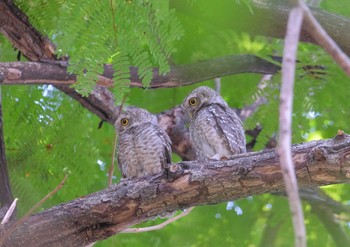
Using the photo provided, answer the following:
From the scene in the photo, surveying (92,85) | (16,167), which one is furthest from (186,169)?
(16,167)

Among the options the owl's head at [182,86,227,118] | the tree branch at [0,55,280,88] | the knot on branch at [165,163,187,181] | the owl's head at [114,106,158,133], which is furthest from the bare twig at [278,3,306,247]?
the owl's head at [114,106,158,133]

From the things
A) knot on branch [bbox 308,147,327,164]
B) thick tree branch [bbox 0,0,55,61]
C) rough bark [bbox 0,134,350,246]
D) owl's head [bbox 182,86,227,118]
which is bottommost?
rough bark [bbox 0,134,350,246]

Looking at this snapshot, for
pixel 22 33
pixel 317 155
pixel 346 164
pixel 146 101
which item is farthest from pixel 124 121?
pixel 346 164

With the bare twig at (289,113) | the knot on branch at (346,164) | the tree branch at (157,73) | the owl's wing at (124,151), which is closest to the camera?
the bare twig at (289,113)

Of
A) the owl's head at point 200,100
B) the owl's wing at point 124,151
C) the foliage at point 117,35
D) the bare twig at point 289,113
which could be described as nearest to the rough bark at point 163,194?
the foliage at point 117,35

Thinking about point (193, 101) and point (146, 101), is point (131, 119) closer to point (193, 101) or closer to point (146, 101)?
point (193, 101)

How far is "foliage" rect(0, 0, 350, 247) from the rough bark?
0.51 m

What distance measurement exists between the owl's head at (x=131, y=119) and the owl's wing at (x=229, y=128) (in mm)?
500

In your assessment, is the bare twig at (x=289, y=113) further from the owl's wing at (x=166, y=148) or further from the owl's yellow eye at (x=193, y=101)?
the owl's yellow eye at (x=193, y=101)

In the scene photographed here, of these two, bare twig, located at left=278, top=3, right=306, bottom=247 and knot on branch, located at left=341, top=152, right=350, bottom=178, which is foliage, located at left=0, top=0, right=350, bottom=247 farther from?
bare twig, located at left=278, top=3, right=306, bottom=247

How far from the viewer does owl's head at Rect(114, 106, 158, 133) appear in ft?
14.9

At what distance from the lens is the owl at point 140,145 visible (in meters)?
4.23

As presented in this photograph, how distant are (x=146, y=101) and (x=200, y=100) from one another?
1084mm

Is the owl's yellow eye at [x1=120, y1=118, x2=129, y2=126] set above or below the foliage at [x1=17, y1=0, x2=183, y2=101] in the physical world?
below
